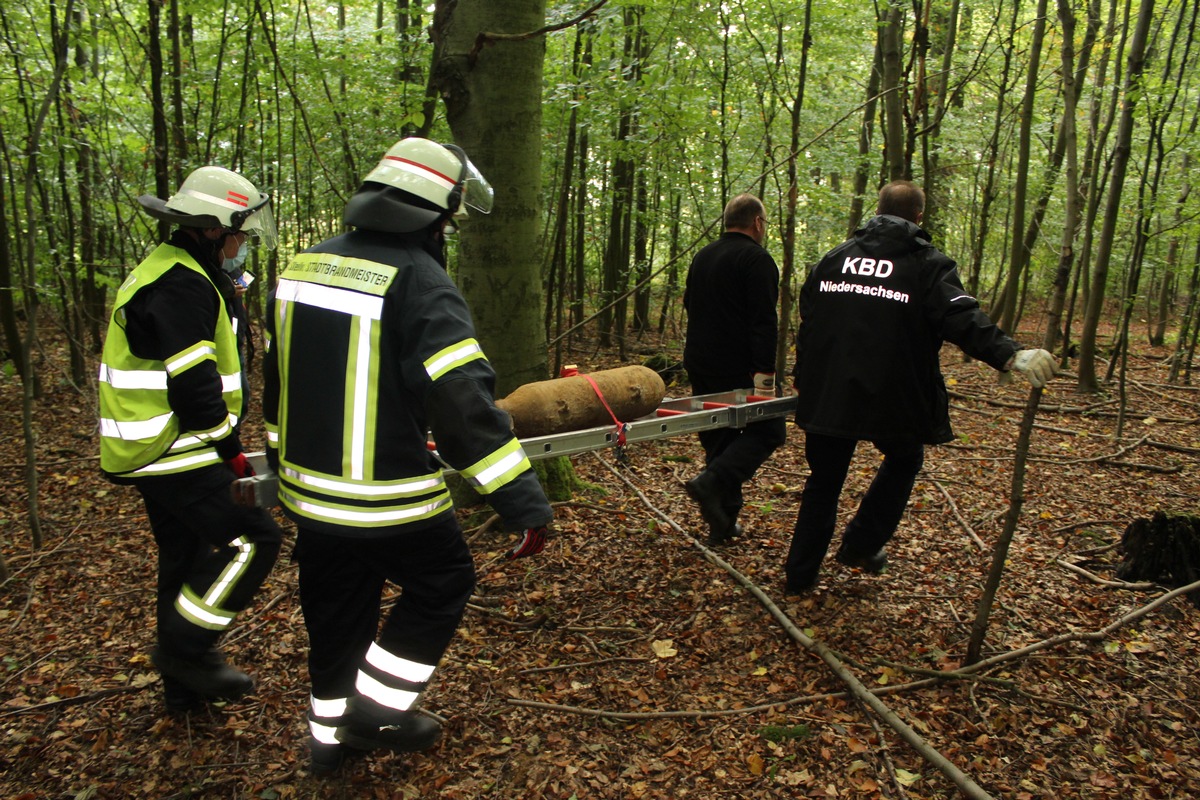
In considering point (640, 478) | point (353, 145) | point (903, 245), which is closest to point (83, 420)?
point (353, 145)

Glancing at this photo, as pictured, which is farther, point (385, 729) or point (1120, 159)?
point (1120, 159)

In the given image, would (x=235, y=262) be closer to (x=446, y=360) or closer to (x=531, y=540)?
(x=446, y=360)

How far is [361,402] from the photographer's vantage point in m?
2.44

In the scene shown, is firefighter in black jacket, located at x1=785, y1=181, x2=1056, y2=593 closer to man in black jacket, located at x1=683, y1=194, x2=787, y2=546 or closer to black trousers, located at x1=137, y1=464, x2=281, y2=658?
man in black jacket, located at x1=683, y1=194, x2=787, y2=546

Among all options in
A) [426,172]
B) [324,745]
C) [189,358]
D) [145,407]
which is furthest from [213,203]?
[324,745]

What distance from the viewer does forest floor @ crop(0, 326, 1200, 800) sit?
2861mm

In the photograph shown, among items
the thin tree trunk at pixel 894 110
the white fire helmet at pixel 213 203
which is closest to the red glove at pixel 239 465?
the white fire helmet at pixel 213 203

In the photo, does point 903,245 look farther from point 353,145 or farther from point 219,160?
point 219,160

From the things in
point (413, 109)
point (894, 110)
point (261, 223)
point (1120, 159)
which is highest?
point (894, 110)

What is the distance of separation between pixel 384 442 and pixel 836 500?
98.0 inches

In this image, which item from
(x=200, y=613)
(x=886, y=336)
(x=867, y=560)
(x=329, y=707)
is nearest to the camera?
(x=329, y=707)

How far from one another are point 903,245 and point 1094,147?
8.65m

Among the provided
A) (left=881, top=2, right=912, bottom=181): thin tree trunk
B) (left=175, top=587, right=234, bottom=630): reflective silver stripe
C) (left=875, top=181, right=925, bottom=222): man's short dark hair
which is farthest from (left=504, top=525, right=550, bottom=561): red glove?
(left=881, top=2, right=912, bottom=181): thin tree trunk

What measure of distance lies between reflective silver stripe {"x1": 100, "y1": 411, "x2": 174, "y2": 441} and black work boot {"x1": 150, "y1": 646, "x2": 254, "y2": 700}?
0.93 metres
